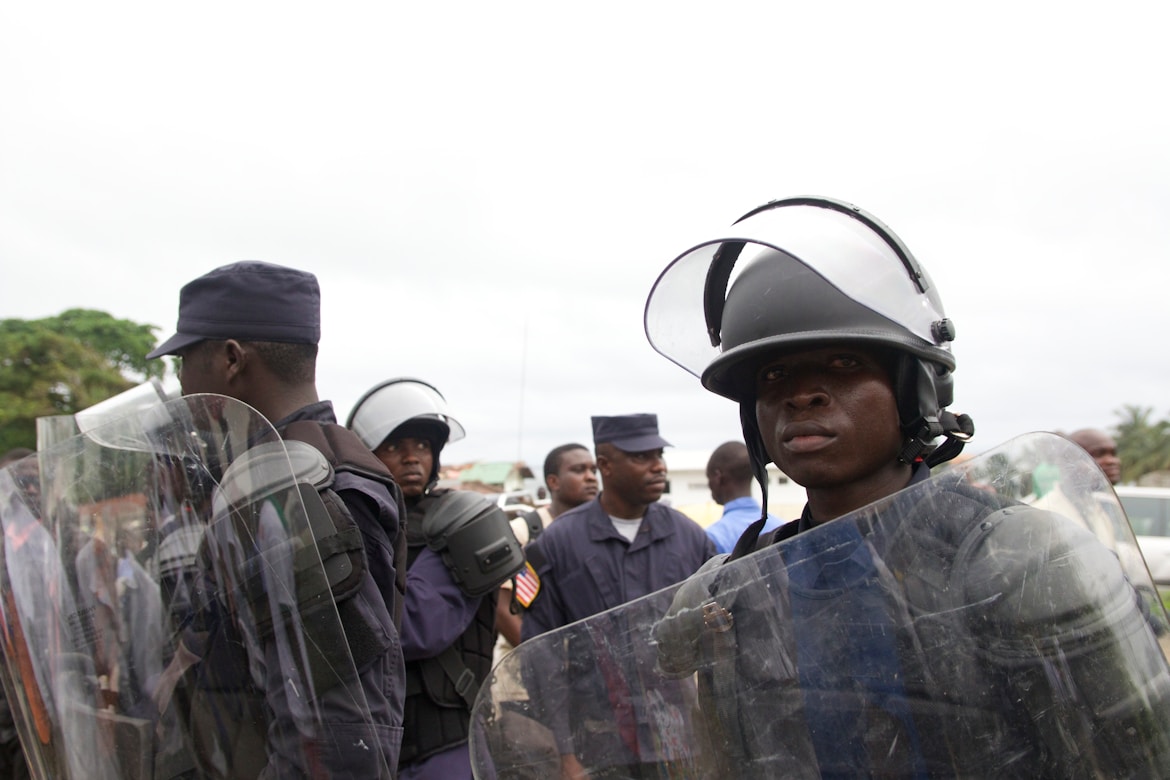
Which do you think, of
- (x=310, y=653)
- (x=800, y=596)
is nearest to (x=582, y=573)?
(x=310, y=653)

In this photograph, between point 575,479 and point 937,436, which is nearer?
point 937,436

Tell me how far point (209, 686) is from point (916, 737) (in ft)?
3.23

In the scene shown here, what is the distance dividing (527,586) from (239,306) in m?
2.10

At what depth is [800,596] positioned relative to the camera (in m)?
1.08

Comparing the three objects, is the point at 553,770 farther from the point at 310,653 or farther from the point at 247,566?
the point at 247,566

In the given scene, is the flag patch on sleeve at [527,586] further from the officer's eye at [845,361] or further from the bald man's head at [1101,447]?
the bald man's head at [1101,447]

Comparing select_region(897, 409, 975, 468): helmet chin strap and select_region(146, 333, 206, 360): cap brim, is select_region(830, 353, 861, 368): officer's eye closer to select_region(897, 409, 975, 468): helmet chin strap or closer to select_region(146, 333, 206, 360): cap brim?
select_region(897, 409, 975, 468): helmet chin strap

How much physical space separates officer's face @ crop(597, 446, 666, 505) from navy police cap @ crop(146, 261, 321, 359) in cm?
230

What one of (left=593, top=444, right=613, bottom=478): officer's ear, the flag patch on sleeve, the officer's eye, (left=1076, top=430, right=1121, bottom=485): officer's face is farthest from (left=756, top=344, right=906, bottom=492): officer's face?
(left=1076, top=430, right=1121, bottom=485): officer's face

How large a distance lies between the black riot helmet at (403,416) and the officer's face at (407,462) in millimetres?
30

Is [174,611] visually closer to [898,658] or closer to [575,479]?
[898,658]

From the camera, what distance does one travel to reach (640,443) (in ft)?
13.7

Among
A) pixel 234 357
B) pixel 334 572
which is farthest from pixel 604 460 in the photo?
pixel 334 572

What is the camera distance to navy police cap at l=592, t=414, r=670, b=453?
13.7ft
